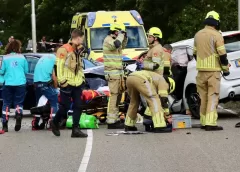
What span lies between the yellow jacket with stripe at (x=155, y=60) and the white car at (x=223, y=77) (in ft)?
7.14

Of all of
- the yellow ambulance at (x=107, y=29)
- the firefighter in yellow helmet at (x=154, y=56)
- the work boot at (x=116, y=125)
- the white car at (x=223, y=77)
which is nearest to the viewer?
the firefighter in yellow helmet at (x=154, y=56)

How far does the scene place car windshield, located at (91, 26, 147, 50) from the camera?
2352 cm

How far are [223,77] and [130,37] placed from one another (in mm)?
8893

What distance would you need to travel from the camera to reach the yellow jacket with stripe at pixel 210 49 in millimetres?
13492

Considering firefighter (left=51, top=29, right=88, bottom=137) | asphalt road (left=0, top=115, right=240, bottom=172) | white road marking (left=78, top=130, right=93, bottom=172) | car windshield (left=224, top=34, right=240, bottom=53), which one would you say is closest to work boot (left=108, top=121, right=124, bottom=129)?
asphalt road (left=0, top=115, right=240, bottom=172)

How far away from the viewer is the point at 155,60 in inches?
526

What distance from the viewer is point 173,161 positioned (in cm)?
1034

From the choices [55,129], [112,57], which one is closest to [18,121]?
[55,129]

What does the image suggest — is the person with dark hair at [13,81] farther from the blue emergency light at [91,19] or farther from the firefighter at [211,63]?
the blue emergency light at [91,19]

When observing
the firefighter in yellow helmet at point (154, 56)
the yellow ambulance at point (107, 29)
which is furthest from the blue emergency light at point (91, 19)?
the firefighter in yellow helmet at point (154, 56)

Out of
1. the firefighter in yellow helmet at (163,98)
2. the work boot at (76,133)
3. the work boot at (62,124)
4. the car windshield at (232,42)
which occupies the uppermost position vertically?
the car windshield at (232,42)

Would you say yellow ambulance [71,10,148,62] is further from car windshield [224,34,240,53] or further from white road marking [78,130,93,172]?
white road marking [78,130,93,172]

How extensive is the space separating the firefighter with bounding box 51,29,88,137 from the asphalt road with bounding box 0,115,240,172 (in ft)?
1.51

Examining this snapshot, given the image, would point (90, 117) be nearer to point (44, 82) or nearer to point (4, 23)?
point (44, 82)
